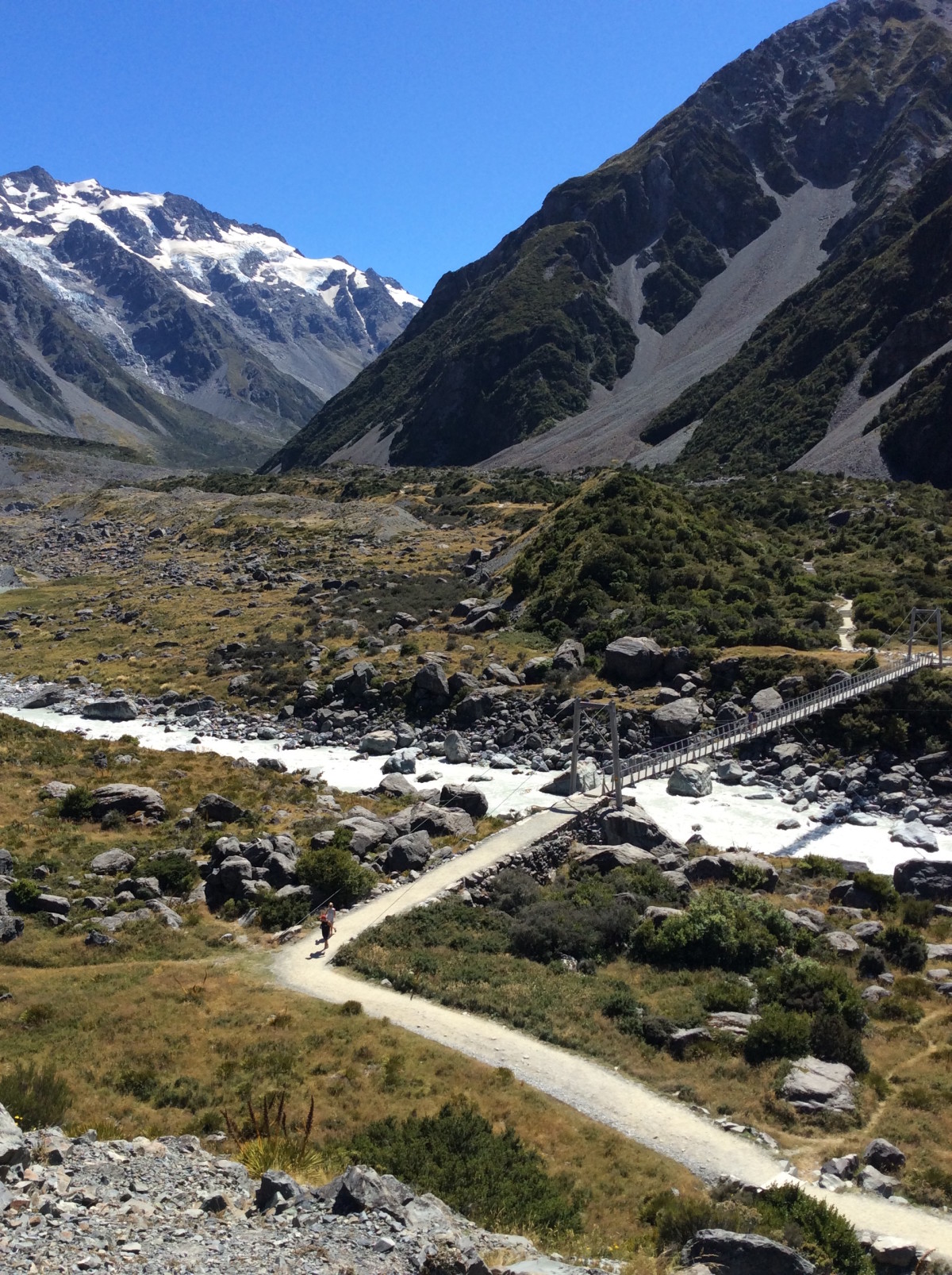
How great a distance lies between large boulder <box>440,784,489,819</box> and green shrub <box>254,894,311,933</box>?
34.4ft

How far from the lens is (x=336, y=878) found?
97.5 ft

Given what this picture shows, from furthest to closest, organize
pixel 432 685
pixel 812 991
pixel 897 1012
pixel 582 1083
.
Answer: pixel 432 685
pixel 897 1012
pixel 812 991
pixel 582 1083

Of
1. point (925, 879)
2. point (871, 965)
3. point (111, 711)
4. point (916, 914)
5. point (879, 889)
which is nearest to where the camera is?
point (871, 965)

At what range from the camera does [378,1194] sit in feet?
44.6

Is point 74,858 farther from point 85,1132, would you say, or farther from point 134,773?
point 85,1132

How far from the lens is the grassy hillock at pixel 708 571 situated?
192ft

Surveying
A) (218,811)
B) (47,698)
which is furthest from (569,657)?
(47,698)

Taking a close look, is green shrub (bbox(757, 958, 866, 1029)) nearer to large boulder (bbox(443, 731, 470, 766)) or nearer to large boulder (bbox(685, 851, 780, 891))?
large boulder (bbox(685, 851, 780, 891))

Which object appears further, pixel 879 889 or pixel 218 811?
pixel 218 811

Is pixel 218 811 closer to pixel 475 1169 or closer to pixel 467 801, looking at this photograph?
pixel 467 801

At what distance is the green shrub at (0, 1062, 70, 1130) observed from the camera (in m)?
15.8

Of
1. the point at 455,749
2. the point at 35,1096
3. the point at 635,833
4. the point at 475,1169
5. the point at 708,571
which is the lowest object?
the point at 475,1169

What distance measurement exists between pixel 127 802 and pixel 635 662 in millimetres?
28069

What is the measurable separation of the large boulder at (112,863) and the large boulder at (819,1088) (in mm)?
21497
